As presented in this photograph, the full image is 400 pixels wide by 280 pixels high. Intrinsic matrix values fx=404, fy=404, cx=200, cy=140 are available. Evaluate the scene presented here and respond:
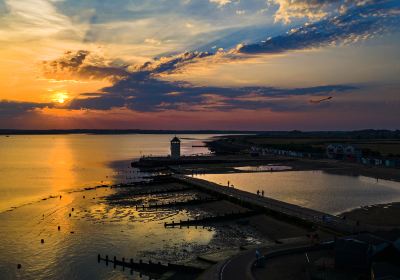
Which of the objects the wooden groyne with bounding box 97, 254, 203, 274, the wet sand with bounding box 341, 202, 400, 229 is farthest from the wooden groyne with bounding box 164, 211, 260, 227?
the wooden groyne with bounding box 97, 254, 203, 274

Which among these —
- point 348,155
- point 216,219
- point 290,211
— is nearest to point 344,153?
point 348,155

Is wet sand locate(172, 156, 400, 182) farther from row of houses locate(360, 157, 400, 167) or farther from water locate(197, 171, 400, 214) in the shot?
water locate(197, 171, 400, 214)

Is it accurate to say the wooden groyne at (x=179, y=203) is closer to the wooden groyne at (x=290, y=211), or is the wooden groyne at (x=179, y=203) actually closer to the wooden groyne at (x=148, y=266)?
the wooden groyne at (x=290, y=211)

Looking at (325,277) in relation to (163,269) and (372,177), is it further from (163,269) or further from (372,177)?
(372,177)

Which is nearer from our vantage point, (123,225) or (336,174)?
(123,225)

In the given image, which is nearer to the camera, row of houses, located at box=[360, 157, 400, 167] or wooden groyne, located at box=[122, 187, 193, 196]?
wooden groyne, located at box=[122, 187, 193, 196]

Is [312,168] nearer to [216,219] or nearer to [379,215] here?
[379,215]

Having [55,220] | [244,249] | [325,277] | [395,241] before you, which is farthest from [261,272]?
[55,220]
